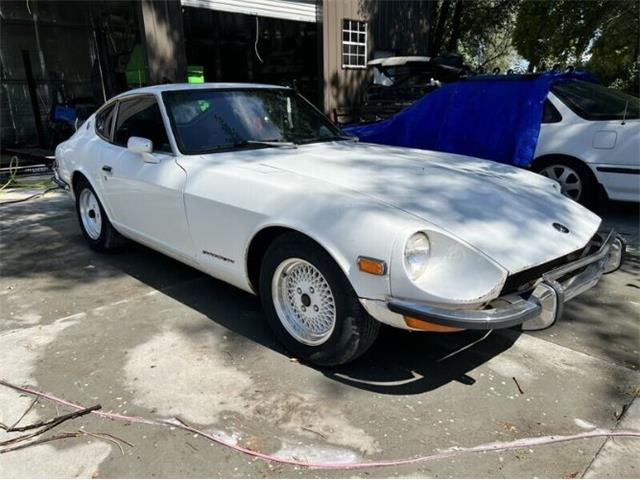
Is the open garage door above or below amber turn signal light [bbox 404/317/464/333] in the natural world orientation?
above

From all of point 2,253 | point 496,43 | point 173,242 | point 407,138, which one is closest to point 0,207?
point 2,253

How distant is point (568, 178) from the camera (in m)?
5.95

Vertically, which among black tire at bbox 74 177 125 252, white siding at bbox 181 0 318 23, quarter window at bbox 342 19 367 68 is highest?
white siding at bbox 181 0 318 23

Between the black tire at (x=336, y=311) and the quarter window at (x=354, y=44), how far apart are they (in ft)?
37.3

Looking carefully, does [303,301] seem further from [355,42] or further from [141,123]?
[355,42]

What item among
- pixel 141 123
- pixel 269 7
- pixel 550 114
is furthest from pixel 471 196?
pixel 269 7

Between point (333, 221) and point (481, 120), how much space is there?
4.15 m

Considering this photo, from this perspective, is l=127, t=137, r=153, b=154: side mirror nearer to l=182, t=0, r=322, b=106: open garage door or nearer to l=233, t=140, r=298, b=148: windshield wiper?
l=233, t=140, r=298, b=148: windshield wiper

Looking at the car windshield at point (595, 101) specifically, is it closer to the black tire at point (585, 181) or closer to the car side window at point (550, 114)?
the car side window at point (550, 114)

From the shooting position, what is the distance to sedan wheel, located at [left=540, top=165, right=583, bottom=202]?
19.3 ft

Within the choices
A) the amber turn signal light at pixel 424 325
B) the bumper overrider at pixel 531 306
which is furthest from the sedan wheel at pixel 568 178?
the amber turn signal light at pixel 424 325

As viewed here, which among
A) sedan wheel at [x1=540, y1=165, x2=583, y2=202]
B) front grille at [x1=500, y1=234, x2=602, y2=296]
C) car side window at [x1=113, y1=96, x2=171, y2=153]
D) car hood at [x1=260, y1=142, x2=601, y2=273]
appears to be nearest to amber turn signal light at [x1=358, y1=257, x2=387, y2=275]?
car hood at [x1=260, y1=142, x2=601, y2=273]

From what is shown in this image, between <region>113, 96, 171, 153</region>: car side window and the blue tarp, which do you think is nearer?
<region>113, 96, 171, 153</region>: car side window

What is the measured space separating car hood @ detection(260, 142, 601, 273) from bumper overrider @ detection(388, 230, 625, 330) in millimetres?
109
